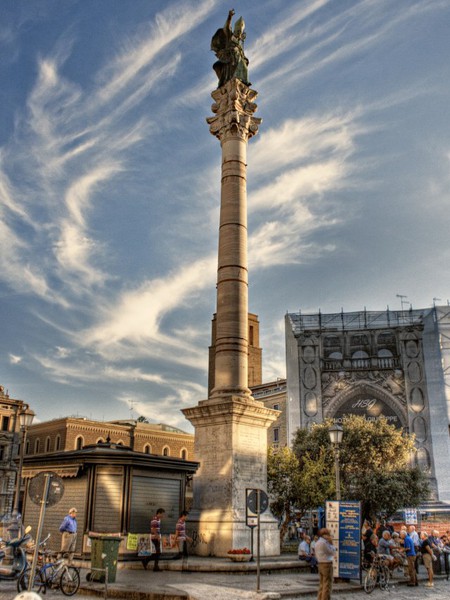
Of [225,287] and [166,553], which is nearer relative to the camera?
[166,553]

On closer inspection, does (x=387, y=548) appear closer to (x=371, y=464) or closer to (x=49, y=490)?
(x=49, y=490)

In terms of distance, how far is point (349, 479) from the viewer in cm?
3734

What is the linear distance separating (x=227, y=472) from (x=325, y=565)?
6874 mm

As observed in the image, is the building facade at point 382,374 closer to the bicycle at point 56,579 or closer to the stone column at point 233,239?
the stone column at point 233,239

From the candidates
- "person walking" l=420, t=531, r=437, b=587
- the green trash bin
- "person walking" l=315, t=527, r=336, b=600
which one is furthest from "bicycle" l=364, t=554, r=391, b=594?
the green trash bin

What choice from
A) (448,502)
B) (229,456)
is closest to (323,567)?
(229,456)

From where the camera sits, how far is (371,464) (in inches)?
1481

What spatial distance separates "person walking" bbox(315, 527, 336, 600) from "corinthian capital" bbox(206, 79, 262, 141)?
15.5 metres

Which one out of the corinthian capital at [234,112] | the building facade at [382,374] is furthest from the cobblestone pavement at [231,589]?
the building facade at [382,374]

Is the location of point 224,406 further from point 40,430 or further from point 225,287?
point 40,430

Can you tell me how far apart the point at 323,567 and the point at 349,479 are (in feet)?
89.3

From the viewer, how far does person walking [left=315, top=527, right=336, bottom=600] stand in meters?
11.3

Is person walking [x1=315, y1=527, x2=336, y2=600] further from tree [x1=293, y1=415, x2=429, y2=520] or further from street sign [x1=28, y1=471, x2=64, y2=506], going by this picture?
tree [x1=293, y1=415, x2=429, y2=520]

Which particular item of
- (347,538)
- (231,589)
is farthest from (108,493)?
(231,589)
